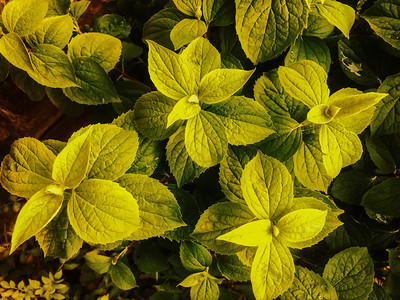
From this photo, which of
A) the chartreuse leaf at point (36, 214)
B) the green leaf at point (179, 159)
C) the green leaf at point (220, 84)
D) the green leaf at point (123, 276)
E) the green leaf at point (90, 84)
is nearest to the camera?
the chartreuse leaf at point (36, 214)

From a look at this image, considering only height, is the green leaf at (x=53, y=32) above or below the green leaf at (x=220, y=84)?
above

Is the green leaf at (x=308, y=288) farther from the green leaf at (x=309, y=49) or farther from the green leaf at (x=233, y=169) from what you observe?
the green leaf at (x=309, y=49)

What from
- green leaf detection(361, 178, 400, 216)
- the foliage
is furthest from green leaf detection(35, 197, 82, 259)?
green leaf detection(361, 178, 400, 216)

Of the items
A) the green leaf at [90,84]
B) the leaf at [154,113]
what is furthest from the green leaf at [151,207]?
the green leaf at [90,84]

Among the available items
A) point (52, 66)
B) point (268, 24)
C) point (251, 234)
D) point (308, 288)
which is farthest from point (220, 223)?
point (52, 66)

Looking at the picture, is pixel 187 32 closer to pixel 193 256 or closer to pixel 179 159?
pixel 179 159

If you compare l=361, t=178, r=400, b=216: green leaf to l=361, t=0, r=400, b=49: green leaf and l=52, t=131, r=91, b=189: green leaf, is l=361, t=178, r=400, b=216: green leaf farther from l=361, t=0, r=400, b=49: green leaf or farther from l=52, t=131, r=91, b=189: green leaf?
l=52, t=131, r=91, b=189: green leaf

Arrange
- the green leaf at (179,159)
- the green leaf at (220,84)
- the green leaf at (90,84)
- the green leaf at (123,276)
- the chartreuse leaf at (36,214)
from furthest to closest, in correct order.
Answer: the green leaf at (123,276) → the green leaf at (90,84) → the green leaf at (179,159) → the green leaf at (220,84) → the chartreuse leaf at (36,214)
